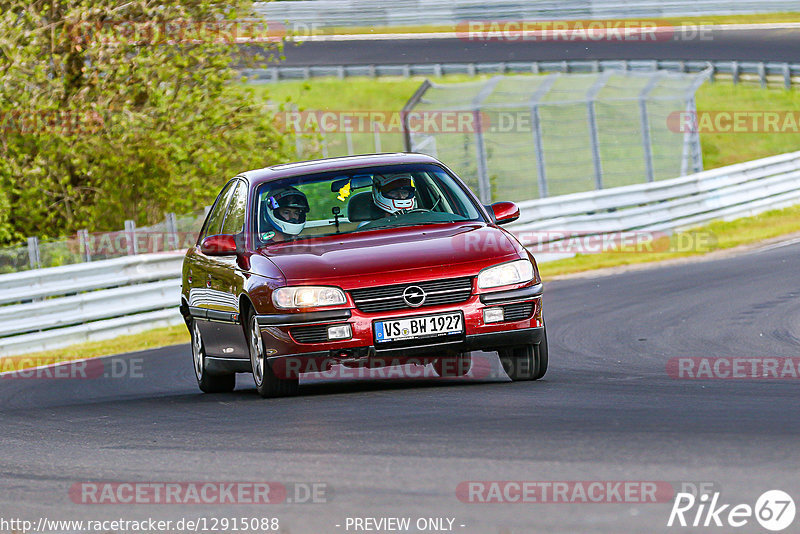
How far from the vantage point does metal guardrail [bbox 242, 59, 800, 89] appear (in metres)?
38.7

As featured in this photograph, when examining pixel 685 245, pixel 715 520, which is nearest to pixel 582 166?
pixel 685 245

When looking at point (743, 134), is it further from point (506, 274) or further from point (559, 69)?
point (506, 274)

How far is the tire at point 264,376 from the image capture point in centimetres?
890

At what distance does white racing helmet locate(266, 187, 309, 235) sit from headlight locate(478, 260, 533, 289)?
1583 mm

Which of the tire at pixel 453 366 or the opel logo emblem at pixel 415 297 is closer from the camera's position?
the opel logo emblem at pixel 415 297

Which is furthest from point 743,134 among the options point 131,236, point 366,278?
point 366,278

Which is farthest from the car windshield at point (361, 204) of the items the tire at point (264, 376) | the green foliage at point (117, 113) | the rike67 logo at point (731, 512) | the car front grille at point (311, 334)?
the green foliage at point (117, 113)

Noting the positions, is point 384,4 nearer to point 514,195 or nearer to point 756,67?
point 756,67

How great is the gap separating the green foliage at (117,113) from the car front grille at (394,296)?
13.0 metres

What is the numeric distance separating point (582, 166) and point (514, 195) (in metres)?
2.22

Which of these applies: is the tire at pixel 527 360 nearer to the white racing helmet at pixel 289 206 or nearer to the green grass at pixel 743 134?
the white racing helmet at pixel 289 206

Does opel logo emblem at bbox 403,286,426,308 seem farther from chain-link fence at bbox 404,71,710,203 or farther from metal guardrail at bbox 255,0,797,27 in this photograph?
metal guardrail at bbox 255,0,797,27

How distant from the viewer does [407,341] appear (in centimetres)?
848

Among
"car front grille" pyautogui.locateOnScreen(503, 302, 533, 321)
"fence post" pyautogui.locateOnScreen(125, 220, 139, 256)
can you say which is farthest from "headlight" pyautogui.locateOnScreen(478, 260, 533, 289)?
"fence post" pyautogui.locateOnScreen(125, 220, 139, 256)
